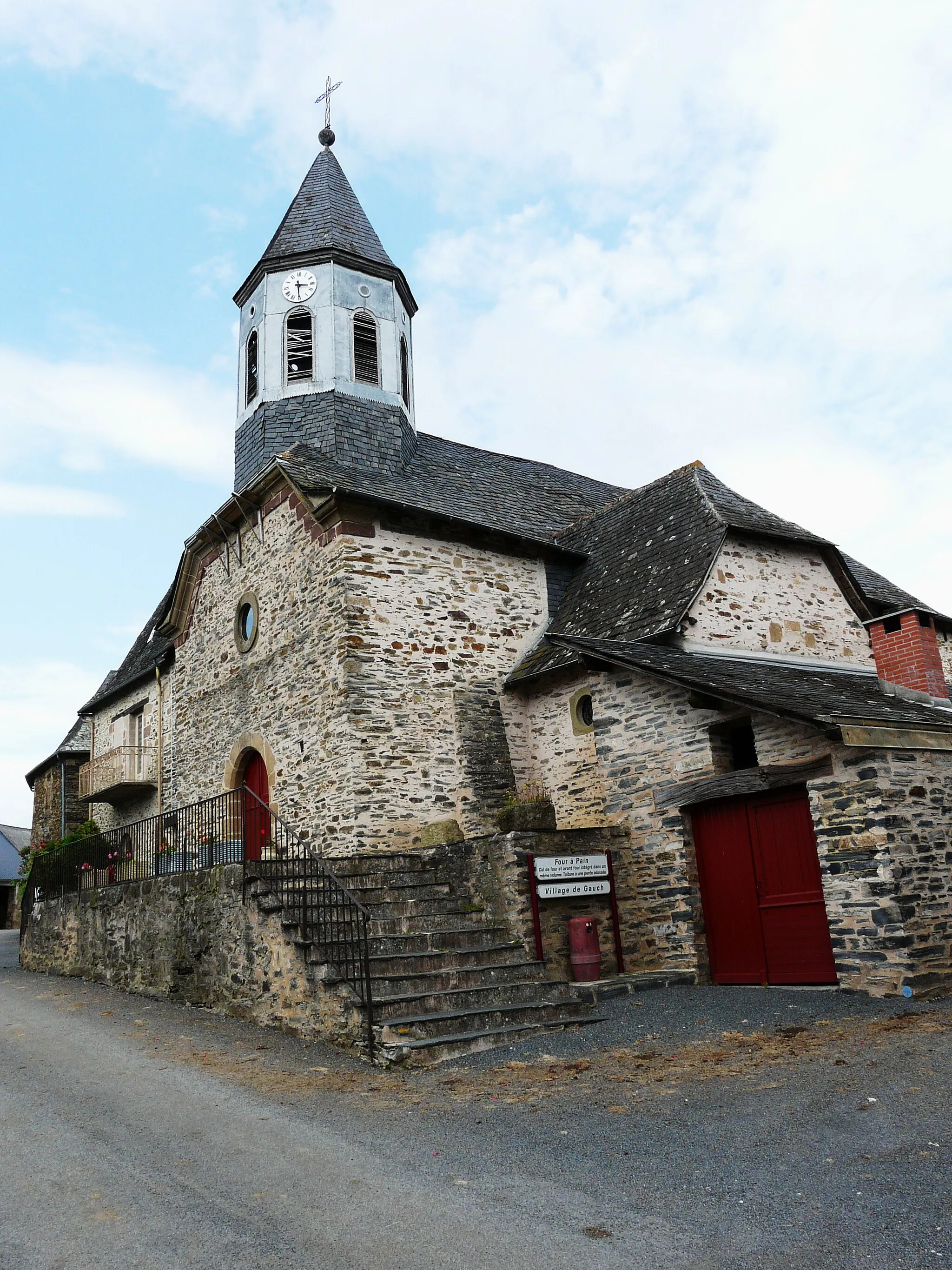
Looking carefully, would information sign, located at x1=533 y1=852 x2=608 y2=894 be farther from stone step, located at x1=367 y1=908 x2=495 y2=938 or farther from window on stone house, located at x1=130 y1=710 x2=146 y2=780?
window on stone house, located at x1=130 y1=710 x2=146 y2=780

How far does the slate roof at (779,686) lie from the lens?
9297 millimetres

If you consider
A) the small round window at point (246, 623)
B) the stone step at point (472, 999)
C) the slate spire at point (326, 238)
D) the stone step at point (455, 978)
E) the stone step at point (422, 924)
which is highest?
the slate spire at point (326, 238)

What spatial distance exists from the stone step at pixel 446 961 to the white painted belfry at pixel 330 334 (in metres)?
10.2

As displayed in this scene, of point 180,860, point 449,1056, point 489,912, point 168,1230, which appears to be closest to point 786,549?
point 489,912

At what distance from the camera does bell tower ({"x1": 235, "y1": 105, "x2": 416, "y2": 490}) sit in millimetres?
16188

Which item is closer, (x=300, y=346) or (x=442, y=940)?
(x=442, y=940)

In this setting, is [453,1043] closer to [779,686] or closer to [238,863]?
[238,863]

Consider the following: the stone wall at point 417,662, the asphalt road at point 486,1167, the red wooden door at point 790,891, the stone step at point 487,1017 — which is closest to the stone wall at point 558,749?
the stone wall at point 417,662

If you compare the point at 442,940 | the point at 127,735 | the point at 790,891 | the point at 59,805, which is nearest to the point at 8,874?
the point at 59,805

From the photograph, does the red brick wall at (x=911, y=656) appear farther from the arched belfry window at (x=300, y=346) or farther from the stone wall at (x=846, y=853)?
the arched belfry window at (x=300, y=346)

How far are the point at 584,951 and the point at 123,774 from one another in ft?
46.1

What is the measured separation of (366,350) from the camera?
17047 millimetres

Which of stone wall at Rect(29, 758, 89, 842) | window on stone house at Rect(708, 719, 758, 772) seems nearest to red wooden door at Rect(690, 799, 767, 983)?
window on stone house at Rect(708, 719, 758, 772)

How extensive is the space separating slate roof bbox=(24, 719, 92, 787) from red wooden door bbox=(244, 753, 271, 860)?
467 inches
